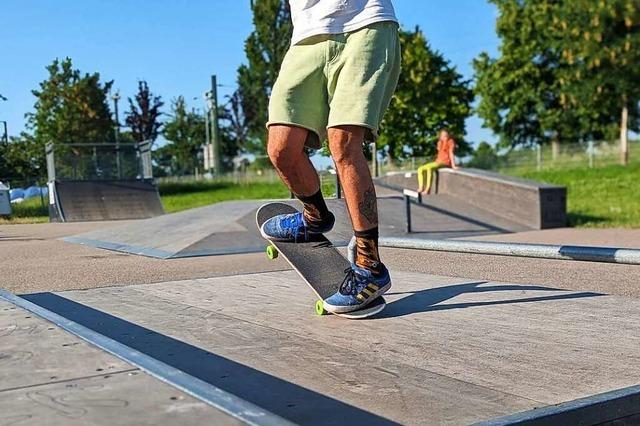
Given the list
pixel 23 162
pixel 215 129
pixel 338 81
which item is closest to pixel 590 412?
pixel 338 81

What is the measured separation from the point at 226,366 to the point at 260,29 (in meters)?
51.6

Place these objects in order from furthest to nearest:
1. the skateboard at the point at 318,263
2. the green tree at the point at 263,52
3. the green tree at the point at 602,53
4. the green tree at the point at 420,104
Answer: the green tree at the point at 263,52, the green tree at the point at 420,104, the green tree at the point at 602,53, the skateboard at the point at 318,263

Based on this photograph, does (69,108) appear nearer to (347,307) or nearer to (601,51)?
(601,51)

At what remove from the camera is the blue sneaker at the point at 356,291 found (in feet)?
10.3

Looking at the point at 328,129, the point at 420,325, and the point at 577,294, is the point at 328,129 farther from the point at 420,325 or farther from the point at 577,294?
the point at 577,294

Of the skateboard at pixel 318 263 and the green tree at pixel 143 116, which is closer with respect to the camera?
the skateboard at pixel 318 263

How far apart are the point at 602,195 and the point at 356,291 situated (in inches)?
655

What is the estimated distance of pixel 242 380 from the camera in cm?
219

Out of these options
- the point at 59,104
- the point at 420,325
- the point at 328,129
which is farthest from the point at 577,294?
the point at 59,104

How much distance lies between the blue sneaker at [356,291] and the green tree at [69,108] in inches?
1601

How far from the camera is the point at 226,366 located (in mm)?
2365

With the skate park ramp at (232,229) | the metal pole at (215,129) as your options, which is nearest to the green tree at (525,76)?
the metal pole at (215,129)

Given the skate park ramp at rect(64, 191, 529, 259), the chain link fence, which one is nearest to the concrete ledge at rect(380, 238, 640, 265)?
the skate park ramp at rect(64, 191, 529, 259)

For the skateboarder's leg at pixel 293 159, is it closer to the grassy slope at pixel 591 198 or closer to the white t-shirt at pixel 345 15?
the white t-shirt at pixel 345 15
